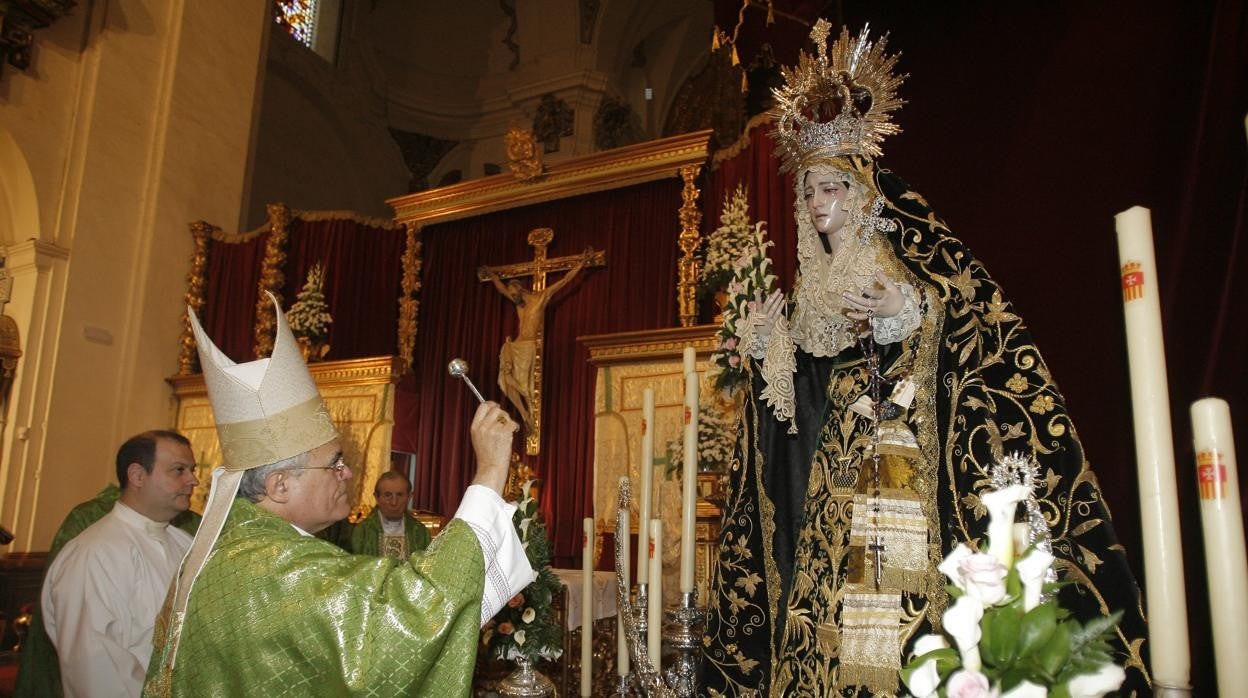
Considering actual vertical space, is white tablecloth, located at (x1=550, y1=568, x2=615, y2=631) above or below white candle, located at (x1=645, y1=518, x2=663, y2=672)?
below

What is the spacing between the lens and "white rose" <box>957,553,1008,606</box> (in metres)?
0.89

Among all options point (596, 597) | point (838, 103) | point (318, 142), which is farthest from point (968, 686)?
point (318, 142)

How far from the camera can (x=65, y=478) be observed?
801 centimetres

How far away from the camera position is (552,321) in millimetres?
8805

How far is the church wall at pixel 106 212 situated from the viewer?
793cm

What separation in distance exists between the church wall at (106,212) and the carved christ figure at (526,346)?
11.9 feet

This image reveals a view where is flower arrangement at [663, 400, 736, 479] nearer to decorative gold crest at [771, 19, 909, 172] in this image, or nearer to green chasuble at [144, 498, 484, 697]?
decorative gold crest at [771, 19, 909, 172]

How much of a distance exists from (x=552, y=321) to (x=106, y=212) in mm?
4417

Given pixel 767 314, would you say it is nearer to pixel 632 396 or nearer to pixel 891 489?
pixel 891 489

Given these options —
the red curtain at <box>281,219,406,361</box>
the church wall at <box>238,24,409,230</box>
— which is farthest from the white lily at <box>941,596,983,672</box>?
the church wall at <box>238,24,409,230</box>

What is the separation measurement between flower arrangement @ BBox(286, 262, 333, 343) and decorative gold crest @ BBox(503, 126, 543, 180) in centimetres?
234

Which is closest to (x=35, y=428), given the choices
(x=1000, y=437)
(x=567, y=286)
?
(x=567, y=286)

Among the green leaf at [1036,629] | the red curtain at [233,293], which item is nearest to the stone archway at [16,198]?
the red curtain at [233,293]

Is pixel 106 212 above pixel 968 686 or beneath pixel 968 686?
above
